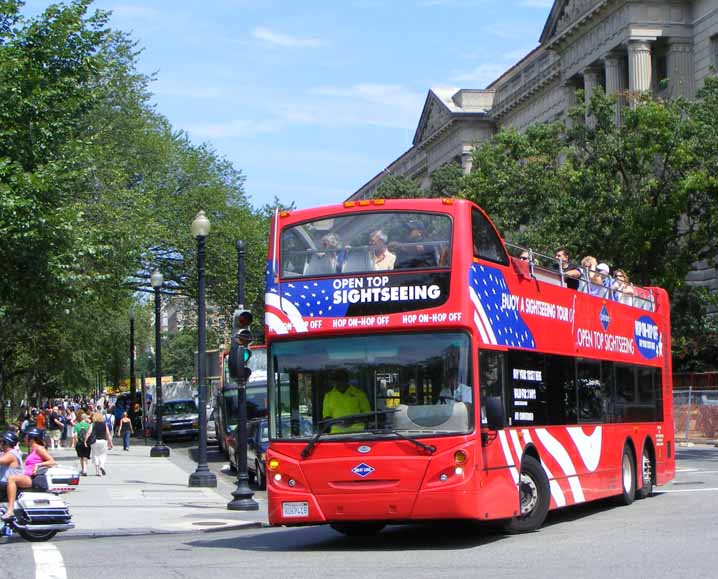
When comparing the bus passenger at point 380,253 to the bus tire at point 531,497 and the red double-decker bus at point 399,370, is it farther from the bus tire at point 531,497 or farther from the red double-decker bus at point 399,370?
the bus tire at point 531,497

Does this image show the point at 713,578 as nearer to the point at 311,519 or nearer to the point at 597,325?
the point at 311,519

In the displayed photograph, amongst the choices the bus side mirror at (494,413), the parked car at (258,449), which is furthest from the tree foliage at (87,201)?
the bus side mirror at (494,413)

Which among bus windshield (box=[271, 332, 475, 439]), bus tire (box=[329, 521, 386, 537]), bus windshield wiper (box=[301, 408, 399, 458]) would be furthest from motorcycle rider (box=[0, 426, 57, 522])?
bus windshield wiper (box=[301, 408, 399, 458])

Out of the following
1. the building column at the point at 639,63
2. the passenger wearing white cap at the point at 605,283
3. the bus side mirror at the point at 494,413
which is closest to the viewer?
the bus side mirror at the point at 494,413

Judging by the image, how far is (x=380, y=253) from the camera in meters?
14.2

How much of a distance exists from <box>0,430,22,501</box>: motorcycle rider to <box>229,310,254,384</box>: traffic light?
372cm

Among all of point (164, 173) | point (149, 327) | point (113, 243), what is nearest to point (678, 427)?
point (113, 243)

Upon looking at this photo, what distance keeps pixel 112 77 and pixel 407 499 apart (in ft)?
123

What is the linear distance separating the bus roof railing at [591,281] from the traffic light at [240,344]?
13.4ft

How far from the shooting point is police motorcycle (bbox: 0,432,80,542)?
16375 millimetres

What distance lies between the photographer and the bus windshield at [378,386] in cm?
1357

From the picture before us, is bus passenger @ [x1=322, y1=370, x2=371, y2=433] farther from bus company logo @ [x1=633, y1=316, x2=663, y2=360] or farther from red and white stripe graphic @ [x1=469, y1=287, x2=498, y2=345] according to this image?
bus company logo @ [x1=633, y1=316, x2=663, y2=360]

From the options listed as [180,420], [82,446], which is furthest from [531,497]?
[180,420]

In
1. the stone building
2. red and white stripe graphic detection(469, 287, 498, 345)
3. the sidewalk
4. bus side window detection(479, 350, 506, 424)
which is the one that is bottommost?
the sidewalk
